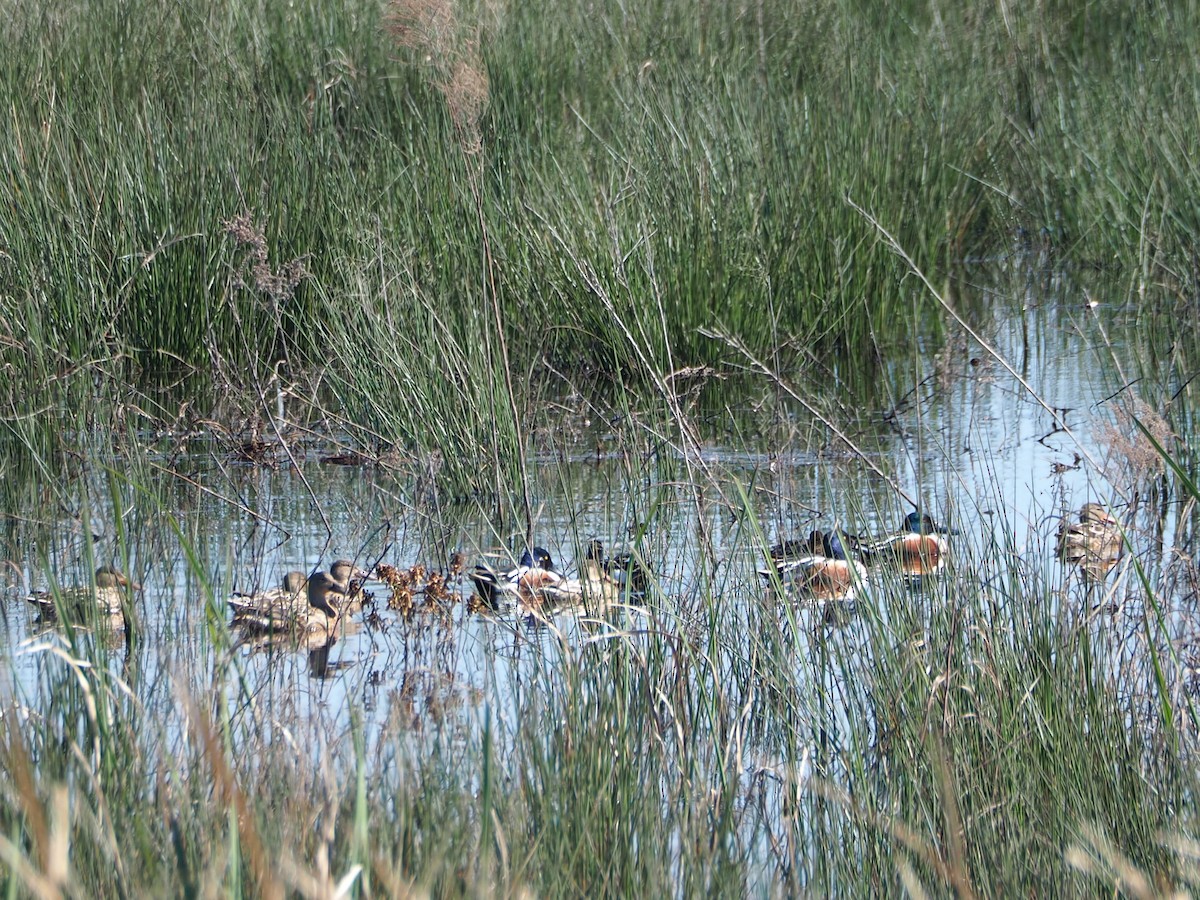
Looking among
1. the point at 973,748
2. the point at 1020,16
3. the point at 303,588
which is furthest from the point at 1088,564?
the point at 1020,16

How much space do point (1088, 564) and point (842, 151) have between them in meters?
4.20

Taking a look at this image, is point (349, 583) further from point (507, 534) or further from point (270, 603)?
point (507, 534)

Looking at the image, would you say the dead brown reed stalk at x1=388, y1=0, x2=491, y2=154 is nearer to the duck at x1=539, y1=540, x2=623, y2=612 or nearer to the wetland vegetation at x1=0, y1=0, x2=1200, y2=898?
the wetland vegetation at x1=0, y1=0, x2=1200, y2=898

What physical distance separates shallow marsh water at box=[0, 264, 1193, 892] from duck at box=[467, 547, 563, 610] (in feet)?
0.28

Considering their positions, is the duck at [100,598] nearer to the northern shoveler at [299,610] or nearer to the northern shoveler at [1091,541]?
the northern shoveler at [299,610]

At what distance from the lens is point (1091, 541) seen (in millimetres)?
4375

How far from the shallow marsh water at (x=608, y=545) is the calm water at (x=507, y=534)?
1 centimetres

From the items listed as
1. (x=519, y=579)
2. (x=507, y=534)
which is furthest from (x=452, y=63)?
(x=519, y=579)

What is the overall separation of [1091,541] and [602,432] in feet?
6.98

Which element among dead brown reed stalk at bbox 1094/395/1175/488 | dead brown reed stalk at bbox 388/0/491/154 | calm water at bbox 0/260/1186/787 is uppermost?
dead brown reed stalk at bbox 388/0/491/154

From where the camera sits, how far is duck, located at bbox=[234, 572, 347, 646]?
3.86 m

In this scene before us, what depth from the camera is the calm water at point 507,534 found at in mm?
3301

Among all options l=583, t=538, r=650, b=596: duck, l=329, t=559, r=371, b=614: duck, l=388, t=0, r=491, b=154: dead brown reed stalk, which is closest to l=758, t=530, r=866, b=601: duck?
l=583, t=538, r=650, b=596: duck

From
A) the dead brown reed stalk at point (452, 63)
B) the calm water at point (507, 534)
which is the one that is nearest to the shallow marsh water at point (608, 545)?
the calm water at point (507, 534)
